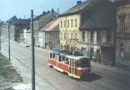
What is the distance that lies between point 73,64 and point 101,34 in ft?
57.4

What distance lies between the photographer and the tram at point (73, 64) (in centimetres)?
4016

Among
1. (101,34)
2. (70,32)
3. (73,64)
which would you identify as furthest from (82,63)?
(70,32)

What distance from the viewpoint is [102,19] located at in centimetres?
5959

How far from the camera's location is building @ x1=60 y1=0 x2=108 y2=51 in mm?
69188

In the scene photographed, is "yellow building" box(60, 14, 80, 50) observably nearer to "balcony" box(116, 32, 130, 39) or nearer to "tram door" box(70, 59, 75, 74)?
"balcony" box(116, 32, 130, 39)

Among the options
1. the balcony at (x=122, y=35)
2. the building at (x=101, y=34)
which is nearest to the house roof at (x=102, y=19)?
the building at (x=101, y=34)

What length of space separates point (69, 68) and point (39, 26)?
6951cm

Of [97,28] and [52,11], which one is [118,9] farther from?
[52,11]

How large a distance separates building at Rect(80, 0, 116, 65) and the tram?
31.2ft

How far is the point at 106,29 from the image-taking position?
2180 inches

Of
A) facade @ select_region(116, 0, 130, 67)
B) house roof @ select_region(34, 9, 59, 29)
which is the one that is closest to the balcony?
facade @ select_region(116, 0, 130, 67)

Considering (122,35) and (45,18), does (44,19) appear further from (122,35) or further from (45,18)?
(122,35)

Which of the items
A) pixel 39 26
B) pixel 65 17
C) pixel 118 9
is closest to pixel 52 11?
pixel 39 26

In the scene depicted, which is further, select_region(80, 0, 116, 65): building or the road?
select_region(80, 0, 116, 65): building
